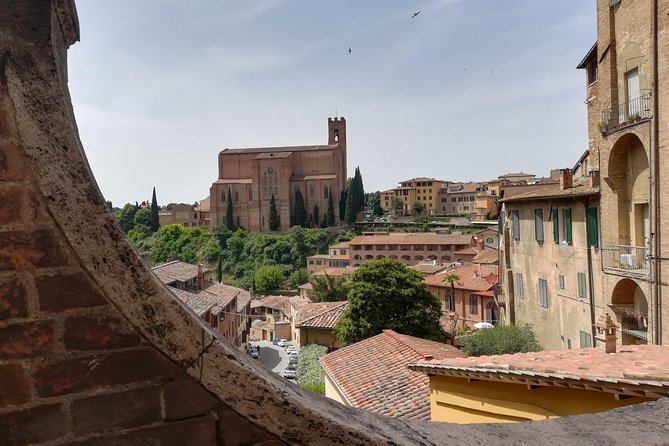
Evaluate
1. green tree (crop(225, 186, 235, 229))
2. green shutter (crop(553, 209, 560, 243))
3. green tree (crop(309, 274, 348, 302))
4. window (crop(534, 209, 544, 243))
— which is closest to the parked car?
green tree (crop(309, 274, 348, 302))

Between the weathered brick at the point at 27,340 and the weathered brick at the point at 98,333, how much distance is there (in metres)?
0.04

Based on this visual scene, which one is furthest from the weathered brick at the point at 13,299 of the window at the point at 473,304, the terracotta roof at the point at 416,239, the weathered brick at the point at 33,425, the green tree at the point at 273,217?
the green tree at the point at 273,217

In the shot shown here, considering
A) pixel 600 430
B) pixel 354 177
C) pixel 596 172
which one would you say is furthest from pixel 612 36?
pixel 354 177

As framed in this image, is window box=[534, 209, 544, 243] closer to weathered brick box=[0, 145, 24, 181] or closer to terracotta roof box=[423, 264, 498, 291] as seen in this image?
terracotta roof box=[423, 264, 498, 291]

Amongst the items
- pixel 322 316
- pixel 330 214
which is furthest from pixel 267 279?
pixel 322 316

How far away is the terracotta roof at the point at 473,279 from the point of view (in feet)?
94.9

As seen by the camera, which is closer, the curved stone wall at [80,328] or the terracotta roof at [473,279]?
the curved stone wall at [80,328]

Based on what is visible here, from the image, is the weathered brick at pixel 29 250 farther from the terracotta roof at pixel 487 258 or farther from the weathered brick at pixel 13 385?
the terracotta roof at pixel 487 258

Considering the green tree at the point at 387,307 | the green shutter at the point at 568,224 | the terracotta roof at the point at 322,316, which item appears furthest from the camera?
the terracotta roof at the point at 322,316

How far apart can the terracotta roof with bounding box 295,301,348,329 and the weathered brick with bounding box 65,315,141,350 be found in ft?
67.7

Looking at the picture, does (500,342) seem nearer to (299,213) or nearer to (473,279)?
(473,279)

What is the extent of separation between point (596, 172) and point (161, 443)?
16451mm

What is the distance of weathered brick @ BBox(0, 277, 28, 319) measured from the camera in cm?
121

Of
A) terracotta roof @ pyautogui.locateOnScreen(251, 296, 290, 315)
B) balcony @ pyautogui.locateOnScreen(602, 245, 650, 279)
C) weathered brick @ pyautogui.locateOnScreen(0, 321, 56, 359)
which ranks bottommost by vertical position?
terracotta roof @ pyautogui.locateOnScreen(251, 296, 290, 315)
